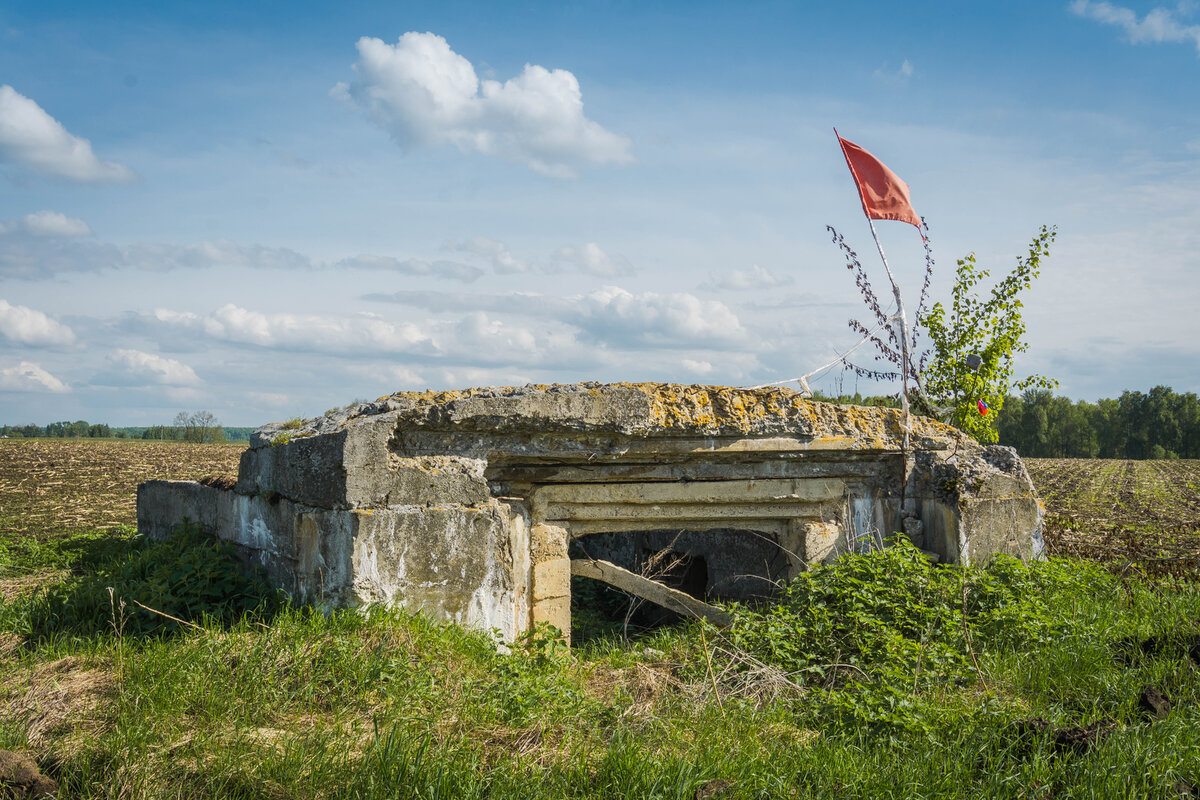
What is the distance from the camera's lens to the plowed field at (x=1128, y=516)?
7493mm

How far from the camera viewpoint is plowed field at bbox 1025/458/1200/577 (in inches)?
295

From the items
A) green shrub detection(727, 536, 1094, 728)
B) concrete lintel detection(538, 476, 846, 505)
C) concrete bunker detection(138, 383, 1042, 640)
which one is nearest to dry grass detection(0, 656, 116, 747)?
concrete bunker detection(138, 383, 1042, 640)

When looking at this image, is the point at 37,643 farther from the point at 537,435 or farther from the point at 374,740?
the point at 537,435

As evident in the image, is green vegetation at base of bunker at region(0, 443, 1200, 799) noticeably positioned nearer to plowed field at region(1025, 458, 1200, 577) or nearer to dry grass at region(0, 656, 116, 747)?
dry grass at region(0, 656, 116, 747)

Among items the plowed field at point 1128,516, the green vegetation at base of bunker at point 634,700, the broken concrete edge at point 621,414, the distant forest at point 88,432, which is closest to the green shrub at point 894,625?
the green vegetation at base of bunker at point 634,700

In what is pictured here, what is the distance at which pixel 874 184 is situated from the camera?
6.81 meters

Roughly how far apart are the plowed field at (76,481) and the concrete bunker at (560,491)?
4.81 metres

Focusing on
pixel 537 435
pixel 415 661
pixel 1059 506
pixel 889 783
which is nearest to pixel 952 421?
pixel 537 435

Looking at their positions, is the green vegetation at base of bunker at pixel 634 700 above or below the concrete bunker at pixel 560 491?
below

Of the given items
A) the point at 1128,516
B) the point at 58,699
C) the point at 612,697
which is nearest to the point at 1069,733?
the point at 612,697

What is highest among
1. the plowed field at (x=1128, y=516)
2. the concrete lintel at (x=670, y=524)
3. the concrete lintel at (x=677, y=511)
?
the concrete lintel at (x=677, y=511)

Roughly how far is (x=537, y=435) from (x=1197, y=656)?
4106 millimetres

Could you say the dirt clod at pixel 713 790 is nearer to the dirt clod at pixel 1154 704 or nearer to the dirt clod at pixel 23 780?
the dirt clod at pixel 23 780

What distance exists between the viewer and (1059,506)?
1745 centimetres
